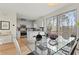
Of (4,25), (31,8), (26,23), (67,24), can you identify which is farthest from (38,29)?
(4,25)

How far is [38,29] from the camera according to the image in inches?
70.5

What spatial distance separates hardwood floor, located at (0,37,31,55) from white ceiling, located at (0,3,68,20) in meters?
0.49

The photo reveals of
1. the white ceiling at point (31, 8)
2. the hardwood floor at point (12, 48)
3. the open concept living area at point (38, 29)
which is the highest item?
the white ceiling at point (31, 8)

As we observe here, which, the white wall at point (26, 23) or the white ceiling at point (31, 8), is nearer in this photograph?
the white ceiling at point (31, 8)

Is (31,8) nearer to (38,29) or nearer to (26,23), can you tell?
(26,23)

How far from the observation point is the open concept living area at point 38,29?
1663mm

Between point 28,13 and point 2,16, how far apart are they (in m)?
0.48

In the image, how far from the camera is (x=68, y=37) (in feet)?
5.58

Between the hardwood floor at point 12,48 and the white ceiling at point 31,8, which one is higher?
the white ceiling at point 31,8

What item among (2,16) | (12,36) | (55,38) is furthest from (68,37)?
(2,16)

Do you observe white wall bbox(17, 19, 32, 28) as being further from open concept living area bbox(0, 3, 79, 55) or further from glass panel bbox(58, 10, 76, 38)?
glass panel bbox(58, 10, 76, 38)

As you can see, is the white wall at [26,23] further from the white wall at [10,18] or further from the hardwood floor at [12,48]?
the hardwood floor at [12,48]

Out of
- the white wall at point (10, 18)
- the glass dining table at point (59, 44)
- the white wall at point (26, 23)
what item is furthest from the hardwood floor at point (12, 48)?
the glass dining table at point (59, 44)

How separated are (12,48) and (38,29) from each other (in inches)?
23.7
